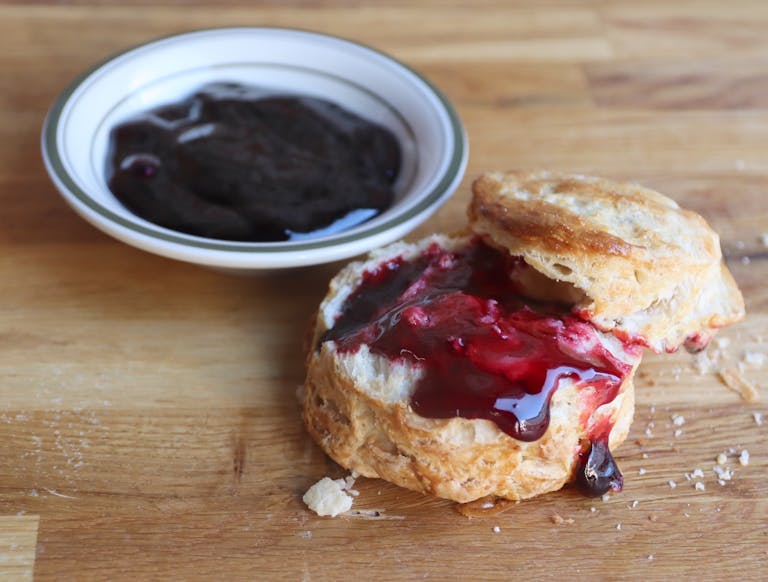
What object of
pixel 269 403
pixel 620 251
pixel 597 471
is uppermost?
pixel 620 251

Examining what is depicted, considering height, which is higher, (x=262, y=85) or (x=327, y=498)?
(x=262, y=85)

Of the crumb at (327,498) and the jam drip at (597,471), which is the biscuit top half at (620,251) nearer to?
the jam drip at (597,471)

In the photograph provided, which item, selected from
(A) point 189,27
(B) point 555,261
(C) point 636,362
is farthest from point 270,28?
(C) point 636,362

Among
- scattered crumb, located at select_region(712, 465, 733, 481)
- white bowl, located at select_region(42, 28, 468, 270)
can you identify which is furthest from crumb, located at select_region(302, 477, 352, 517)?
scattered crumb, located at select_region(712, 465, 733, 481)

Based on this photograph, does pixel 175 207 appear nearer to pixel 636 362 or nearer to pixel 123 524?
pixel 123 524

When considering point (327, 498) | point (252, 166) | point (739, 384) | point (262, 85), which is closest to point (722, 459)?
point (739, 384)

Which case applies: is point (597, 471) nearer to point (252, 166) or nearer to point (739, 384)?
point (739, 384)

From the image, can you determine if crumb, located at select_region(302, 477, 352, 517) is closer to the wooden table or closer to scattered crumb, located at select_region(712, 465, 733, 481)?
the wooden table

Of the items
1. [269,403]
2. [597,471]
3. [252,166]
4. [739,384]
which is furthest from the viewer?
[252,166]
